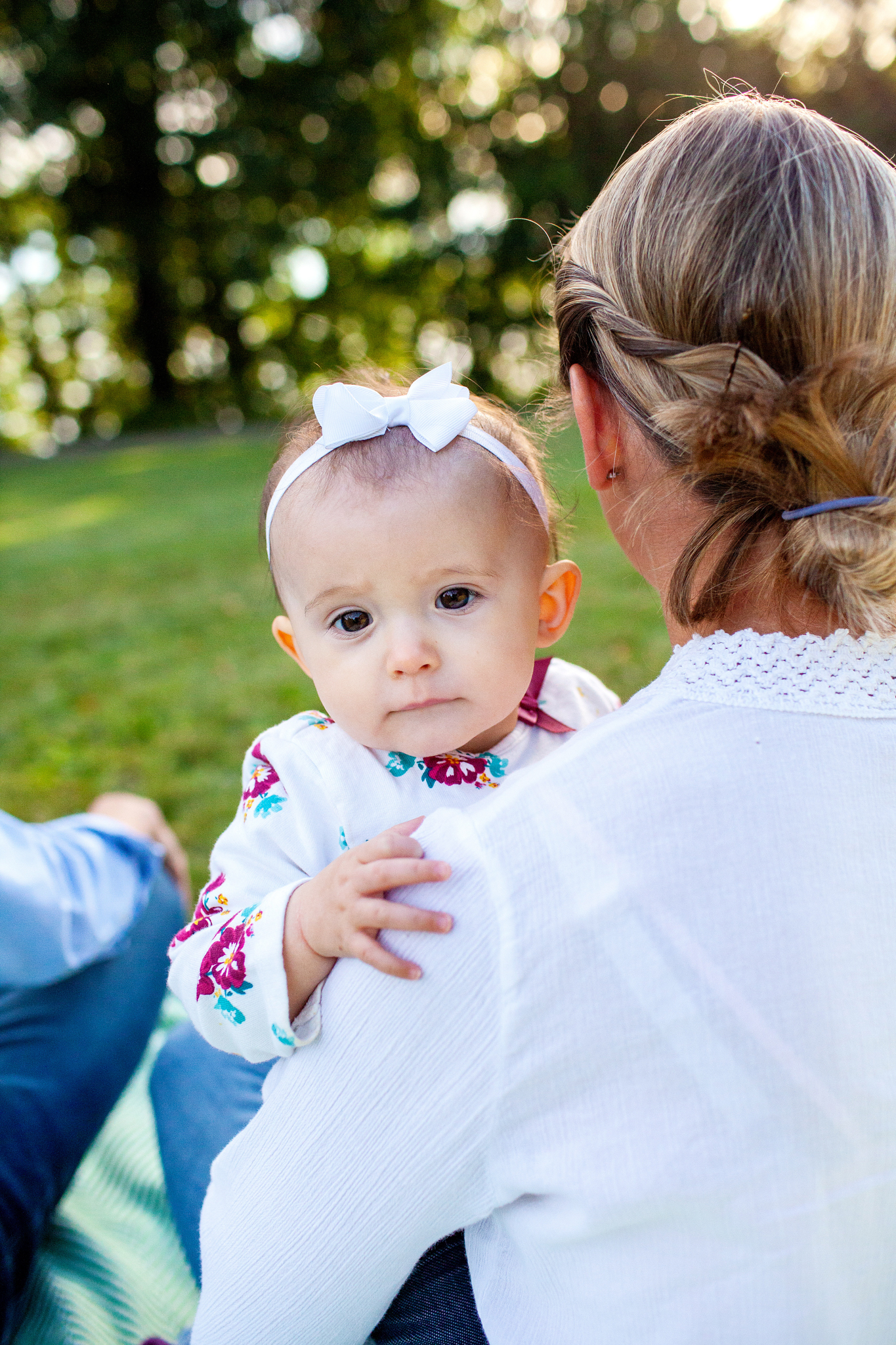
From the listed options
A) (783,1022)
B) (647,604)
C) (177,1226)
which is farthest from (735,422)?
(647,604)

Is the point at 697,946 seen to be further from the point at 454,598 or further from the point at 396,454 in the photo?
the point at 396,454

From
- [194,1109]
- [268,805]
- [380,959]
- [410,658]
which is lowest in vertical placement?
[194,1109]

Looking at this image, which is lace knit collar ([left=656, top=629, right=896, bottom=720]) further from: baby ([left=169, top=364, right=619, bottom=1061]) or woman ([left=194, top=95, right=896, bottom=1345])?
baby ([left=169, top=364, right=619, bottom=1061])

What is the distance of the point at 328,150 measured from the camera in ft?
66.4

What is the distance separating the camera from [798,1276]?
1.04 metres

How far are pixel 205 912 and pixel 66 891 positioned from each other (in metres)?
0.99

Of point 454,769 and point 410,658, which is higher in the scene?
point 410,658

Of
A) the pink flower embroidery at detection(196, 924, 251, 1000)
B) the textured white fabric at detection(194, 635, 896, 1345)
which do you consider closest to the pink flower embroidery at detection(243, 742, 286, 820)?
the pink flower embroidery at detection(196, 924, 251, 1000)

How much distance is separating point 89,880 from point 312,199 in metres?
21.4

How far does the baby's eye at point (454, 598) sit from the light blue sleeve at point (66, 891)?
1.27 metres

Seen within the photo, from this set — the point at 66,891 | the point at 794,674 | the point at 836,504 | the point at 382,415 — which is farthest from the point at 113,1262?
the point at 836,504

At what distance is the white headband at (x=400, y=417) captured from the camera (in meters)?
1.63

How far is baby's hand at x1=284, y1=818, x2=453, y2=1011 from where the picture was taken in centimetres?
105

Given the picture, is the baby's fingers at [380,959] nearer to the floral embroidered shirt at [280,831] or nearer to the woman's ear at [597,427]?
the floral embroidered shirt at [280,831]
